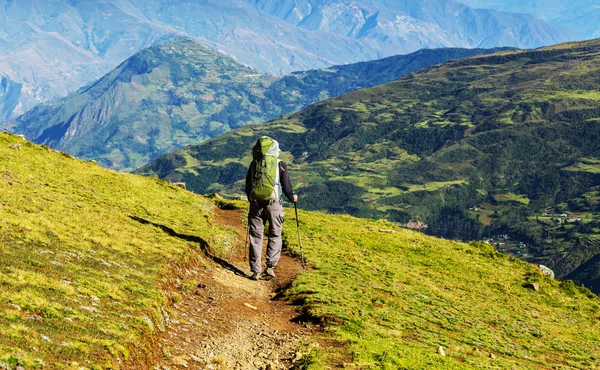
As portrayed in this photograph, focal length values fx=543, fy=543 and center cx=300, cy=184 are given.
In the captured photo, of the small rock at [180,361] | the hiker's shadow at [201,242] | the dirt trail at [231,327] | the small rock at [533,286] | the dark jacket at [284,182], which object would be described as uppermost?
the dark jacket at [284,182]

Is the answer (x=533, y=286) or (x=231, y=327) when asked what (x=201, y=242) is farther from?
(x=533, y=286)

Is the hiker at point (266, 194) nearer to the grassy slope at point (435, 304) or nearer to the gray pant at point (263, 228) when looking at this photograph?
the gray pant at point (263, 228)

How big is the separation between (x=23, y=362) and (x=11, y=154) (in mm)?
32047

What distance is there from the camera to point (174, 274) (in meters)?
23.9

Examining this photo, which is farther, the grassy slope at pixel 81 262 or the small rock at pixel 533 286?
the small rock at pixel 533 286

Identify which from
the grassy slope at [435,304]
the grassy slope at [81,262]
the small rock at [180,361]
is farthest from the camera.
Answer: the grassy slope at [435,304]

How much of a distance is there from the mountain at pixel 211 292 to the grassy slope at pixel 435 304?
12 cm

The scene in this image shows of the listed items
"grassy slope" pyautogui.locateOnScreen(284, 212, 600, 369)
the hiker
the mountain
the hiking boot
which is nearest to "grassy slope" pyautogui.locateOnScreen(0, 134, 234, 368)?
the mountain

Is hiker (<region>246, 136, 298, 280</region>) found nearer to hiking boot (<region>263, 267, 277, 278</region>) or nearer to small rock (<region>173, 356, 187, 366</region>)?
hiking boot (<region>263, 267, 277, 278</region>)

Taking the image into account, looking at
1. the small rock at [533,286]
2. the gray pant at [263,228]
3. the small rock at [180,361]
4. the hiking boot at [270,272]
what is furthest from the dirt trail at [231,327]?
the small rock at [533,286]

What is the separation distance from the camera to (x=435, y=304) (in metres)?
28.9

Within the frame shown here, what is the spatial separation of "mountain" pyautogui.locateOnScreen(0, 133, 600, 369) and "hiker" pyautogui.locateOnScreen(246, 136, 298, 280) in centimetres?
171

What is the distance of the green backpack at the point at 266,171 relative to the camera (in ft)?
82.4

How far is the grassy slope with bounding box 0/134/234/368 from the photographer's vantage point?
1323cm
